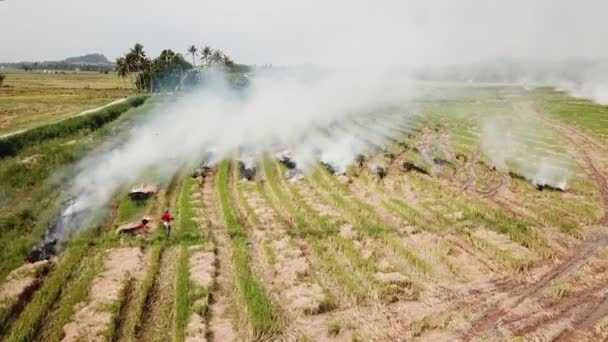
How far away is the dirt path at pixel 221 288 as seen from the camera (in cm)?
1306

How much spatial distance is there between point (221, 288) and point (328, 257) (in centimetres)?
419

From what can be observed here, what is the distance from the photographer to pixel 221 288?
50.9 feet

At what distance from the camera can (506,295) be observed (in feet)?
49.7

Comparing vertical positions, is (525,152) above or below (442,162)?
above

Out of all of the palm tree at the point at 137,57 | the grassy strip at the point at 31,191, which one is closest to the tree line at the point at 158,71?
the palm tree at the point at 137,57

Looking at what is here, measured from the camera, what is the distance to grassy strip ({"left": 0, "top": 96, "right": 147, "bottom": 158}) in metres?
32.5

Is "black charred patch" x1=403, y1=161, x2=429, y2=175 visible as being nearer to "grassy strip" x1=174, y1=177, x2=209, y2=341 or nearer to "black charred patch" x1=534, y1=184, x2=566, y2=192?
"black charred patch" x1=534, y1=184, x2=566, y2=192

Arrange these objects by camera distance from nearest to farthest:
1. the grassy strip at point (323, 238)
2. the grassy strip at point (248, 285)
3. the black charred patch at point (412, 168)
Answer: the grassy strip at point (248, 285)
the grassy strip at point (323, 238)
the black charred patch at point (412, 168)

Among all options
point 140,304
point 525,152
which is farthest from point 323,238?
point 525,152

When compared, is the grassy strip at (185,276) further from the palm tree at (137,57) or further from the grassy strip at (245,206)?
the palm tree at (137,57)

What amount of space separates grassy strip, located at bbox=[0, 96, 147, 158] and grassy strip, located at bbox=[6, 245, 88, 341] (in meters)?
17.5

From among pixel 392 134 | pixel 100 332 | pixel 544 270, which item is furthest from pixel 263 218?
pixel 392 134

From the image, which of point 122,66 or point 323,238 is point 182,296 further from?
point 122,66

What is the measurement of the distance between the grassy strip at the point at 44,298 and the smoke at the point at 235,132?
3158 mm
